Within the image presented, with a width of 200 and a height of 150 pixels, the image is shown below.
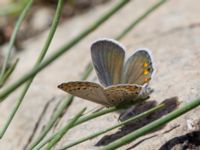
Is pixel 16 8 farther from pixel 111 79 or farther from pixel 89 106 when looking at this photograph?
pixel 111 79

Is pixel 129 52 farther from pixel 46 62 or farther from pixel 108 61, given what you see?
pixel 46 62

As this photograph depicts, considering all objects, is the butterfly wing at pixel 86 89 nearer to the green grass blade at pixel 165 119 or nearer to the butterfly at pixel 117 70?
the butterfly at pixel 117 70

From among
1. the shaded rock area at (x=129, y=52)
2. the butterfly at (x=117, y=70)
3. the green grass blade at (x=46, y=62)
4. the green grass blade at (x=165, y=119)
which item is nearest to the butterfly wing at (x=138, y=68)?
the butterfly at (x=117, y=70)

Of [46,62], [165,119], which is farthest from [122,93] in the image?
[46,62]

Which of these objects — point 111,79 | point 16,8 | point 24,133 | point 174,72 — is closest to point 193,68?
point 174,72

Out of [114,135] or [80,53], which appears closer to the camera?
[114,135]

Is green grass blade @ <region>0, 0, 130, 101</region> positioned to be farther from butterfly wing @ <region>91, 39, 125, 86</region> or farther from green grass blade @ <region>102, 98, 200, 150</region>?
butterfly wing @ <region>91, 39, 125, 86</region>
